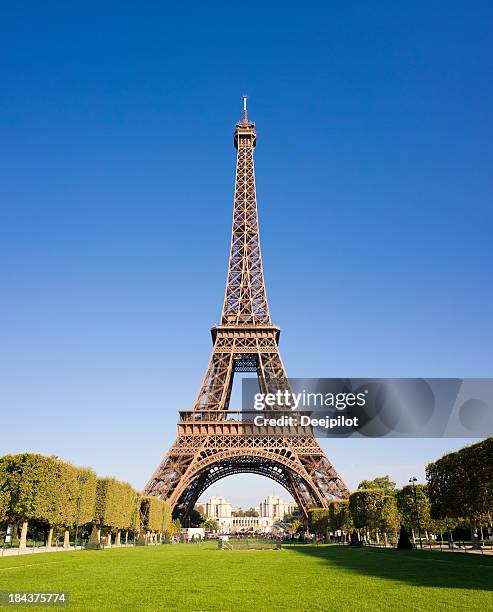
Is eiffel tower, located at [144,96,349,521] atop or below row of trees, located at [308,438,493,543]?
atop

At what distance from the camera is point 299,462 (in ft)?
185

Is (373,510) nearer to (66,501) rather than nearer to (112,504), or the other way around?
(112,504)

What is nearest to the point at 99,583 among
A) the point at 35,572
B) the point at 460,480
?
the point at 35,572

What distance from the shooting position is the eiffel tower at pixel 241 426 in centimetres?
5669

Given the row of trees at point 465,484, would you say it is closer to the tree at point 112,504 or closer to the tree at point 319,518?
the tree at point 319,518

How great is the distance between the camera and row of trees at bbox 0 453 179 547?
1596 inches

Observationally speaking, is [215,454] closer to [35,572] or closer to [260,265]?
[260,265]

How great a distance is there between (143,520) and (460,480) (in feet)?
111

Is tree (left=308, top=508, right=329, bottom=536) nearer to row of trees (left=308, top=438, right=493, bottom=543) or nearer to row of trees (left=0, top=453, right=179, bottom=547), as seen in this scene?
row of trees (left=308, top=438, right=493, bottom=543)

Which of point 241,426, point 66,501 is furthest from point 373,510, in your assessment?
point 66,501

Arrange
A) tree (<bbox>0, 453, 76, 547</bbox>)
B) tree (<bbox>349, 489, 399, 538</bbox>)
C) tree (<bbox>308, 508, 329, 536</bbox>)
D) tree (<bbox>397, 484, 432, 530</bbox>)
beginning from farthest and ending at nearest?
tree (<bbox>308, 508, 329, 536</bbox>)
tree (<bbox>397, 484, 432, 530</bbox>)
tree (<bbox>349, 489, 399, 538</bbox>)
tree (<bbox>0, 453, 76, 547</bbox>)

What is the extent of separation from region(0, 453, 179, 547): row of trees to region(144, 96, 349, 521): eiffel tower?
287 cm

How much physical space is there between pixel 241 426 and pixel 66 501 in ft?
69.2

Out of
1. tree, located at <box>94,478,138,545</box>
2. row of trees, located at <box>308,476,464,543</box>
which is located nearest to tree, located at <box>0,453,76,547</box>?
tree, located at <box>94,478,138,545</box>
